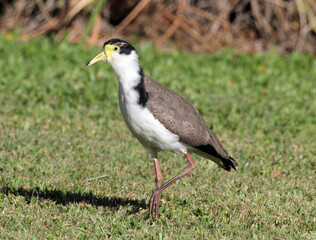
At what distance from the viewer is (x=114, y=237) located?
4.27 m

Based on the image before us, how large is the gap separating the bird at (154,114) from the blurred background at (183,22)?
556 cm

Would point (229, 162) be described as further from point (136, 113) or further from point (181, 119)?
point (136, 113)

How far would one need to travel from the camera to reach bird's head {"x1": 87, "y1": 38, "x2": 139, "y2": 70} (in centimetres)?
469

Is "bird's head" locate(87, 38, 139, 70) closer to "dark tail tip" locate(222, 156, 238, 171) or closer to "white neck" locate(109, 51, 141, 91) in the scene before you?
"white neck" locate(109, 51, 141, 91)

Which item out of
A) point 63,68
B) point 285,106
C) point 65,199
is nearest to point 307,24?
point 285,106

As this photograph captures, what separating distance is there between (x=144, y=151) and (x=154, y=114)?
6.57 feet

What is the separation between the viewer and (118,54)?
15.5ft

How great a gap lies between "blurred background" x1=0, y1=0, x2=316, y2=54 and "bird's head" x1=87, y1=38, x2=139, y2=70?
17.9 feet

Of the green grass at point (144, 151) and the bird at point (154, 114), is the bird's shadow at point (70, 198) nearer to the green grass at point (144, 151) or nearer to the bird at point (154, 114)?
the green grass at point (144, 151)

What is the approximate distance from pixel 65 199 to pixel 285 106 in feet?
13.7

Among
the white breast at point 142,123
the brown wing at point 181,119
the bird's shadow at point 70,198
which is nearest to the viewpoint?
the white breast at point 142,123

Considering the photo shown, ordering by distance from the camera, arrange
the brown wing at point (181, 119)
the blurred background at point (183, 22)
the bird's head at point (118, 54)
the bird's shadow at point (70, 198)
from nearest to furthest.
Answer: the brown wing at point (181, 119) → the bird's head at point (118, 54) → the bird's shadow at point (70, 198) → the blurred background at point (183, 22)

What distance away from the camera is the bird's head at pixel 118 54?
4.69 meters

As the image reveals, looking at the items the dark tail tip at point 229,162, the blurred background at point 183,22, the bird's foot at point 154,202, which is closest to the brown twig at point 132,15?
the blurred background at point 183,22
